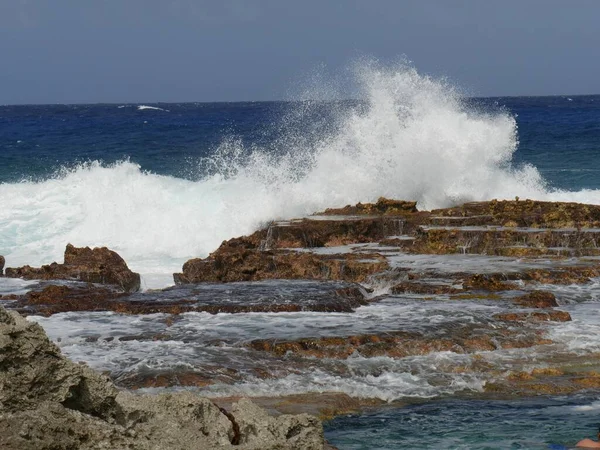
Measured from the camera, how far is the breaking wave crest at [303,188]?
21344 millimetres

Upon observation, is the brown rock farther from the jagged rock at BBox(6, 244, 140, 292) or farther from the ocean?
the jagged rock at BBox(6, 244, 140, 292)

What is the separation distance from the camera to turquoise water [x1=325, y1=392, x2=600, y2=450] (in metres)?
7.34

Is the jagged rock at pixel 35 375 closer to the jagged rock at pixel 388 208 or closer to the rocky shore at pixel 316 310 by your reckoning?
the rocky shore at pixel 316 310

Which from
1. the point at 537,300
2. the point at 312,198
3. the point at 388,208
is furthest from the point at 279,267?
the point at 312,198

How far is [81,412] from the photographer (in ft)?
13.9

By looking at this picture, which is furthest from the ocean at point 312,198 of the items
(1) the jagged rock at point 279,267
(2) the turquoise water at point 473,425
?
(1) the jagged rock at point 279,267

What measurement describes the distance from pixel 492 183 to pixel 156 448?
1940cm

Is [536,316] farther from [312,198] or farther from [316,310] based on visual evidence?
[312,198]

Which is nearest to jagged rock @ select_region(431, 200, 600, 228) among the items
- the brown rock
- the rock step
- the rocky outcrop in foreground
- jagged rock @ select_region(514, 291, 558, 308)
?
the rock step

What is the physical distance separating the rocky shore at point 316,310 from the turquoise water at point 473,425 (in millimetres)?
363

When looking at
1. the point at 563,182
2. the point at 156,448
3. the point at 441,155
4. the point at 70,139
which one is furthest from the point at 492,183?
the point at 70,139

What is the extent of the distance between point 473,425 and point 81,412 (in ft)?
13.9

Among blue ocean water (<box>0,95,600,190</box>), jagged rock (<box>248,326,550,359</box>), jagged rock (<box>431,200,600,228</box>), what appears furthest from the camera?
blue ocean water (<box>0,95,600,190</box>)

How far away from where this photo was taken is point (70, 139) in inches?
1914
